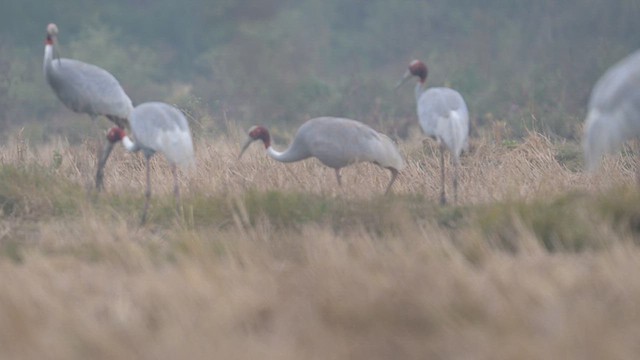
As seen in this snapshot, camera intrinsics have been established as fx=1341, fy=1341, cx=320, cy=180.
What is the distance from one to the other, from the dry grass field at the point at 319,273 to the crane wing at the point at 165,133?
269 millimetres

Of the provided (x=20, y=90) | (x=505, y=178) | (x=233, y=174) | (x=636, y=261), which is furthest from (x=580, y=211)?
(x=20, y=90)

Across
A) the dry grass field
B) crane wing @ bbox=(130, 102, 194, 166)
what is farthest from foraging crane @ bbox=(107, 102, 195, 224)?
the dry grass field

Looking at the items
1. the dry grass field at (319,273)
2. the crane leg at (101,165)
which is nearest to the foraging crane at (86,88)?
the crane leg at (101,165)

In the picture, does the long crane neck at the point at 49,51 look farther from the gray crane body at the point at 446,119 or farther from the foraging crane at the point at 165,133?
the gray crane body at the point at 446,119

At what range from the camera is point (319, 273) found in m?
6.07

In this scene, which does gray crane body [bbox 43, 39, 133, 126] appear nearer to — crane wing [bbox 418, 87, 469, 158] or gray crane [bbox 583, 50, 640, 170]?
crane wing [bbox 418, 87, 469, 158]

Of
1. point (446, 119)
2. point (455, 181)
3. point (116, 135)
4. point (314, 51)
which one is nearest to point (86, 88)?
point (116, 135)

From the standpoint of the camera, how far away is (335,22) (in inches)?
1270

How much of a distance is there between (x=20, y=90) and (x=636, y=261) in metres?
Answer: 20.6

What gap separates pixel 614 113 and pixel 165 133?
10.1ft

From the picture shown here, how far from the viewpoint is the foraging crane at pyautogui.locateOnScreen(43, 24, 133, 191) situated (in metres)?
11.3

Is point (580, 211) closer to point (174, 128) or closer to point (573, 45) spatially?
point (174, 128)

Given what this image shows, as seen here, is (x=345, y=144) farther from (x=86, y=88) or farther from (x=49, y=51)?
(x=49, y=51)

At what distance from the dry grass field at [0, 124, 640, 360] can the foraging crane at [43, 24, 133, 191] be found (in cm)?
191
